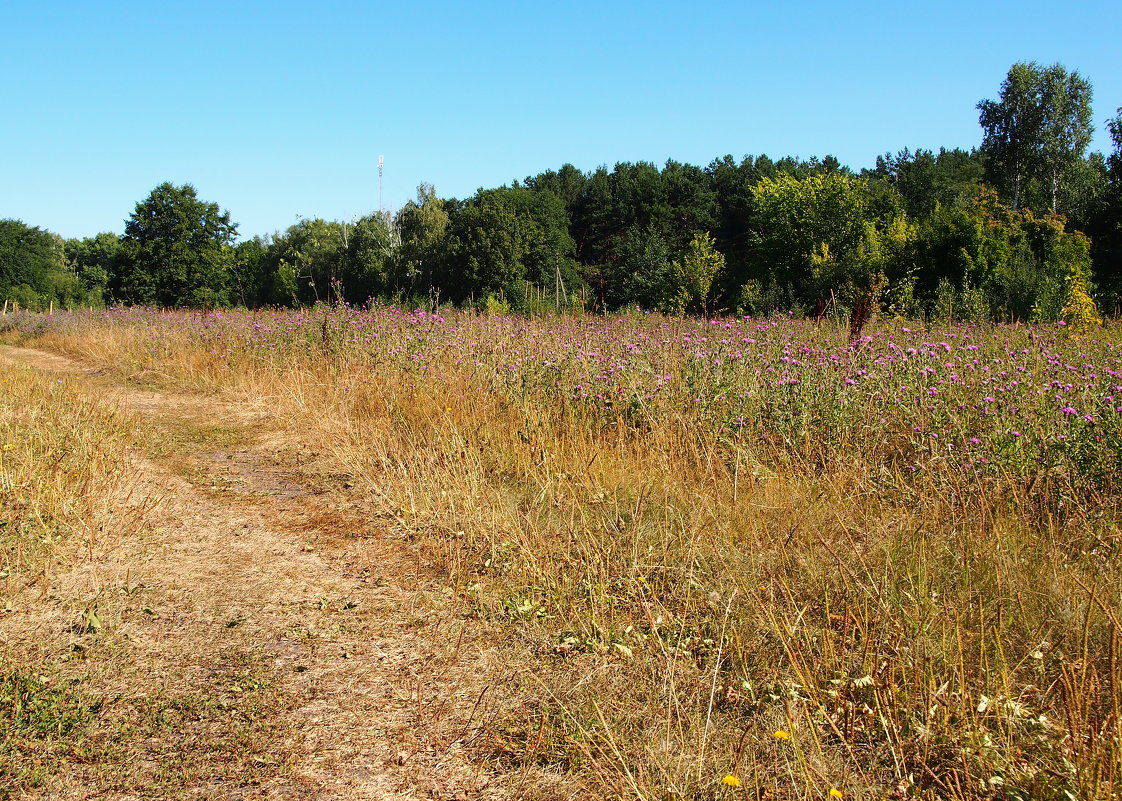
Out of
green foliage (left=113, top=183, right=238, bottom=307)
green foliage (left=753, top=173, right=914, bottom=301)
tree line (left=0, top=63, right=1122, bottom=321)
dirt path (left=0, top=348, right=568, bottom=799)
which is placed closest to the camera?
dirt path (left=0, top=348, right=568, bottom=799)

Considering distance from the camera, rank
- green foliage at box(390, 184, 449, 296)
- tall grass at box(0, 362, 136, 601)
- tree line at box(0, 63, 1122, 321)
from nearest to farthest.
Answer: tall grass at box(0, 362, 136, 601) → tree line at box(0, 63, 1122, 321) → green foliage at box(390, 184, 449, 296)

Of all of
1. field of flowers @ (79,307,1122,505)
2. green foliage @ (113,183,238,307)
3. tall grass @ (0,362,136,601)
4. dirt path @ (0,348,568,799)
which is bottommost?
dirt path @ (0,348,568,799)

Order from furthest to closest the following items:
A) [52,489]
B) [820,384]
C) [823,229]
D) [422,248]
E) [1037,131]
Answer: [422,248]
[823,229]
[1037,131]
[820,384]
[52,489]

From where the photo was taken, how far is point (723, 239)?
205 feet

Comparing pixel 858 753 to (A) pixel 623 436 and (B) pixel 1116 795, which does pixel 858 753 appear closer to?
(B) pixel 1116 795

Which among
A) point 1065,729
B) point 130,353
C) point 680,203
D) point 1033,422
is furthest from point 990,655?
point 680,203

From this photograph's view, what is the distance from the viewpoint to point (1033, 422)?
156 inches

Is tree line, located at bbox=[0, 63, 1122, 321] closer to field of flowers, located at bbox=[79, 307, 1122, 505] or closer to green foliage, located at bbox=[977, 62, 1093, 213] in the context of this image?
green foliage, located at bbox=[977, 62, 1093, 213]

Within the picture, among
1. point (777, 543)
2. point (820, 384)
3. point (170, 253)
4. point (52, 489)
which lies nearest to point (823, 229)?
point (170, 253)

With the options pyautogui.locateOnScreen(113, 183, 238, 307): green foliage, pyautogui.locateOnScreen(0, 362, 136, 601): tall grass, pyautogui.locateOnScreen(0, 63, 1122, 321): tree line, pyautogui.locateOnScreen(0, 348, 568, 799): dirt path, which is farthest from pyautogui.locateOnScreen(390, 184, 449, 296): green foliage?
pyautogui.locateOnScreen(0, 348, 568, 799): dirt path

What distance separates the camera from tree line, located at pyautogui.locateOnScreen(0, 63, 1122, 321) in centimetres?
2288

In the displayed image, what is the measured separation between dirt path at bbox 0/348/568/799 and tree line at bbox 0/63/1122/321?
6.04 meters

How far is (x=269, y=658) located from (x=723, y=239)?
209 ft

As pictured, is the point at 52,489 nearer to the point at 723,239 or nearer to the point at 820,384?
the point at 820,384
